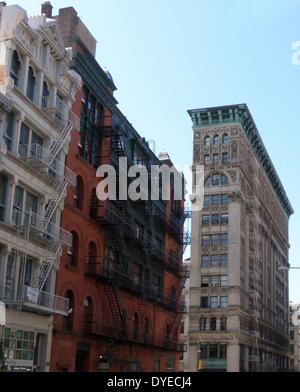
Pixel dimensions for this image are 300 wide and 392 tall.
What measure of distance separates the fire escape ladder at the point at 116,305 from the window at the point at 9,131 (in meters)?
15.3

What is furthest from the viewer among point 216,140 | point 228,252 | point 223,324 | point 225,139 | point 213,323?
point 216,140

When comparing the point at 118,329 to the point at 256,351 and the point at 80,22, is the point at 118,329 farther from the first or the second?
the point at 256,351

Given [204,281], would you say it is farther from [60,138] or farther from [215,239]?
[60,138]

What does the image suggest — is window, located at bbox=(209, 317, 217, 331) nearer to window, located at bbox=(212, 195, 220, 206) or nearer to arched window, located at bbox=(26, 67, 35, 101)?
window, located at bbox=(212, 195, 220, 206)

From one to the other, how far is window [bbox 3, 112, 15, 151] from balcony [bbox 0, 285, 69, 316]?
24.3ft

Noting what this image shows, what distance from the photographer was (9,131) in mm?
31734

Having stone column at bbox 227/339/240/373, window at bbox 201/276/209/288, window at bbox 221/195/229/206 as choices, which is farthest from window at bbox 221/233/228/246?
stone column at bbox 227/339/240/373

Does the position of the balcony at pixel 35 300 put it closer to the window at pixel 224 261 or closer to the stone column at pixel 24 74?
the stone column at pixel 24 74

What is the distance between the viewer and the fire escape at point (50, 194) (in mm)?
32125

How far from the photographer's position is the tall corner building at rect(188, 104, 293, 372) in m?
95.0

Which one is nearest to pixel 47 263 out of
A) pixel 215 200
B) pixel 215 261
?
pixel 215 261

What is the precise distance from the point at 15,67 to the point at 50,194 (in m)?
7.53

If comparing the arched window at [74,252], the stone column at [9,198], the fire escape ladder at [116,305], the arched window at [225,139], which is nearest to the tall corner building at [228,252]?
the arched window at [225,139]

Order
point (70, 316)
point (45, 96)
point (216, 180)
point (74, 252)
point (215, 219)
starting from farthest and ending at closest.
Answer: point (216, 180)
point (215, 219)
point (74, 252)
point (70, 316)
point (45, 96)
